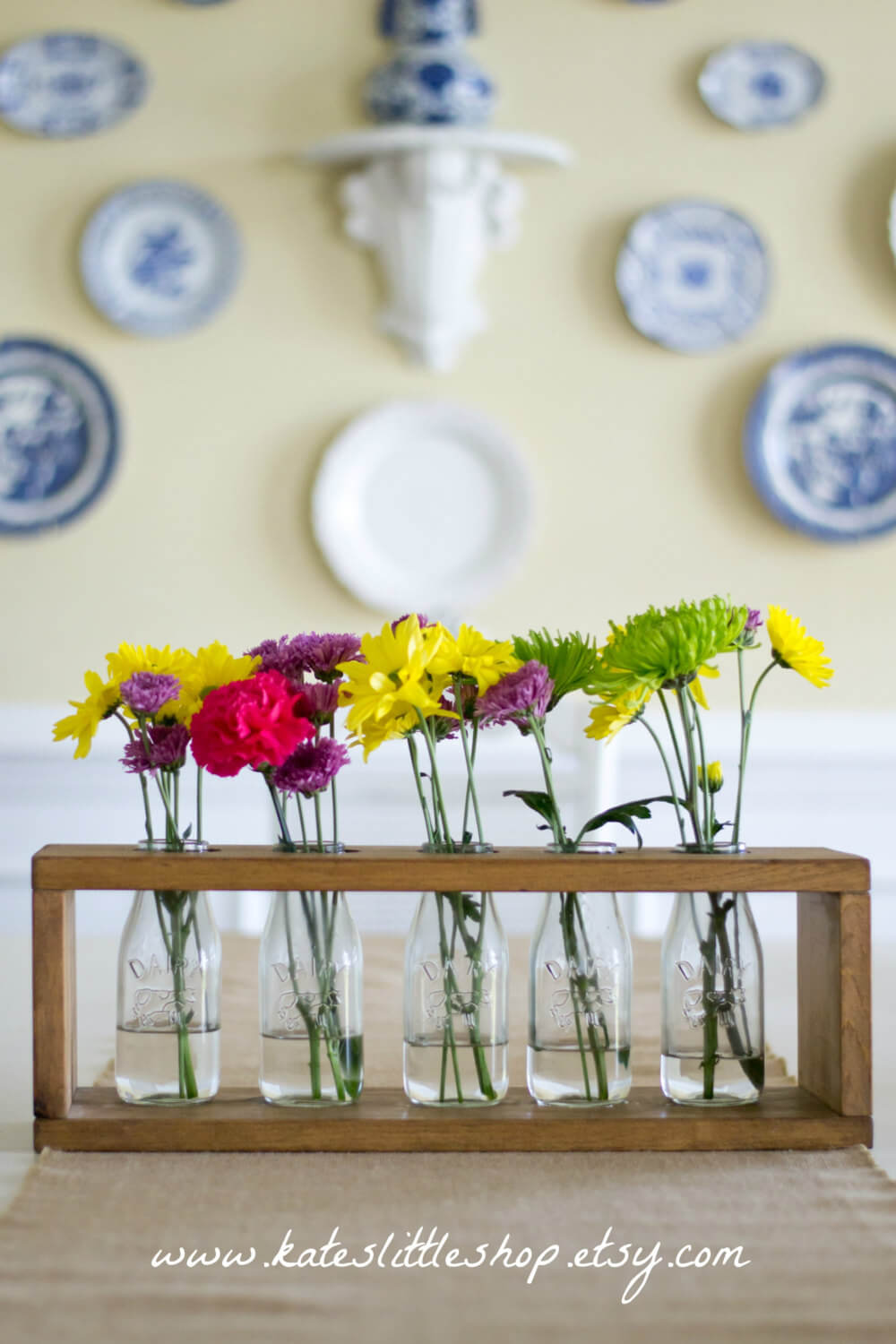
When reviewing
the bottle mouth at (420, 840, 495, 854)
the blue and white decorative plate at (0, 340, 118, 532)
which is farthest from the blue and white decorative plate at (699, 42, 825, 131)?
the bottle mouth at (420, 840, 495, 854)

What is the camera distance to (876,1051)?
95 cm

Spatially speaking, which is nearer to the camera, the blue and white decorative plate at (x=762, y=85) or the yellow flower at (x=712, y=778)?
Result: the yellow flower at (x=712, y=778)

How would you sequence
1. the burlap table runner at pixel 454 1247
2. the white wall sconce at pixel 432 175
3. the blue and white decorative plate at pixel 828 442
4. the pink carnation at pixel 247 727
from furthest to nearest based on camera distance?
the blue and white decorative plate at pixel 828 442 < the white wall sconce at pixel 432 175 < the pink carnation at pixel 247 727 < the burlap table runner at pixel 454 1247

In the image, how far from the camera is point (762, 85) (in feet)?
8.57

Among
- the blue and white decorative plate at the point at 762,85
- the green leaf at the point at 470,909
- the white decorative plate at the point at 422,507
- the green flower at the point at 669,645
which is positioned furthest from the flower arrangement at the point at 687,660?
the blue and white decorative plate at the point at 762,85

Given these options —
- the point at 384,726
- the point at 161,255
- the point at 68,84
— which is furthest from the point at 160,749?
the point at 68,84

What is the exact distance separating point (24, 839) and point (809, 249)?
182 centimetres

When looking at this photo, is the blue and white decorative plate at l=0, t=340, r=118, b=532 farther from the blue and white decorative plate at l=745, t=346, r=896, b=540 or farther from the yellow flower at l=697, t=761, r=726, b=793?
the yellow flower at l=697, t=761, r=726, b=793

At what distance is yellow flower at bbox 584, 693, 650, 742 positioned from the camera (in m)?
0.74

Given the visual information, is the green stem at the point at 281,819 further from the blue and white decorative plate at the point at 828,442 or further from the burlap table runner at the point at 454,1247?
the blue and white decorative plate at the point at 828,442

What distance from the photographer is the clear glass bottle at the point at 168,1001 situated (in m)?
0.71

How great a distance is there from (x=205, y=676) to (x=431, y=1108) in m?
0.26

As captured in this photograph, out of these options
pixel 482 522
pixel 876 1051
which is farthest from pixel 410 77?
pixel 876 1051

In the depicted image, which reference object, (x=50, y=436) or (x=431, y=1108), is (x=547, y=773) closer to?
(x=431, y=1108)
